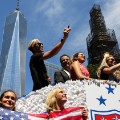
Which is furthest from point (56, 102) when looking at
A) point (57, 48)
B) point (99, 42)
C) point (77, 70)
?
point (99, 42)

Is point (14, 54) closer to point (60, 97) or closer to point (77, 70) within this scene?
point (77, 70)

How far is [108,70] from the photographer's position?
5.71 metres

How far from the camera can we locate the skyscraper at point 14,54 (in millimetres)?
152875

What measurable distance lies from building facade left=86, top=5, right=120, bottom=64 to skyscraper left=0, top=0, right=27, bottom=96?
87785 millimetres

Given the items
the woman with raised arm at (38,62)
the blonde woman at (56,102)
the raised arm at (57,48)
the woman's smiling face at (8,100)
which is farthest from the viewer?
the woman with raised arm at (38,62)

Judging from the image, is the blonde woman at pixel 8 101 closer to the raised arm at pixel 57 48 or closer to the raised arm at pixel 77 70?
the raised arm at pixel 77 70

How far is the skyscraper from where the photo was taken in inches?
6019

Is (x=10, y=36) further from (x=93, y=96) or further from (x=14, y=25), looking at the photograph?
(x=93, y=96)

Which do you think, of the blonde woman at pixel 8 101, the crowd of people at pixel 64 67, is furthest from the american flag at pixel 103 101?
the blonde woman at pixel 8 101

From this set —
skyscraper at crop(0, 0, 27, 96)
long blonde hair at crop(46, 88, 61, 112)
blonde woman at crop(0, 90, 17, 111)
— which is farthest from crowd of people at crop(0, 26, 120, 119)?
skyscraper at crop(0, 0, 27, 96)

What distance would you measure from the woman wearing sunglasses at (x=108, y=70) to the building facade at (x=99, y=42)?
39649mm

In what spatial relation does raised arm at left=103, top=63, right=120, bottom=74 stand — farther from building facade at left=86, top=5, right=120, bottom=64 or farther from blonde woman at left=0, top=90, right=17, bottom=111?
building facade at left=86, top=5, right=120, bottom=64

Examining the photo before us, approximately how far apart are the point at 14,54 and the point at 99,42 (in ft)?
369

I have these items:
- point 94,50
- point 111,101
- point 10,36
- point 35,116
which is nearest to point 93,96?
point 111,101
